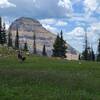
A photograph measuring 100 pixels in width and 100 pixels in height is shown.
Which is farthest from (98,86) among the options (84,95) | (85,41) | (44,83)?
(85,41)

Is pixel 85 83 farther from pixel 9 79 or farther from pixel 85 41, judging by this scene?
pixel 85 41

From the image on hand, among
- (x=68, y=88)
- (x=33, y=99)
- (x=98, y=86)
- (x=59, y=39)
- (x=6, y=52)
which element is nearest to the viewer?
(x=33, y=99)

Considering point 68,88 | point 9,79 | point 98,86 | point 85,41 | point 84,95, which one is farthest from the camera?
point 85,41

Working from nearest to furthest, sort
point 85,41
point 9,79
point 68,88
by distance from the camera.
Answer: point 68,88 < point 9,79 < point 85,41

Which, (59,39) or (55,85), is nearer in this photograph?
(55,85)

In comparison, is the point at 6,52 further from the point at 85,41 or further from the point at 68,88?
the point at 68,88

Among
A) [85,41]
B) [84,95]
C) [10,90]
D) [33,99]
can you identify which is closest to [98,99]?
[84,95]

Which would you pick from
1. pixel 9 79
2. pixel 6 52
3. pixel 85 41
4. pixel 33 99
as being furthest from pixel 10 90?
pixel 85 41

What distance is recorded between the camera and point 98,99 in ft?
80.6

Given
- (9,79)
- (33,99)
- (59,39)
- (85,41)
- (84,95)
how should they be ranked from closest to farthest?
(33,99), (84,95), (9,79), (59,39), (85,41)

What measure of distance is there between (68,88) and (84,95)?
389cm

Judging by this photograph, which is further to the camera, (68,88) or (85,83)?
(85,83)

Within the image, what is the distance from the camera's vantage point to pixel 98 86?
32031 mm

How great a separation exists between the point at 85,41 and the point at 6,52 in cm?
7240
